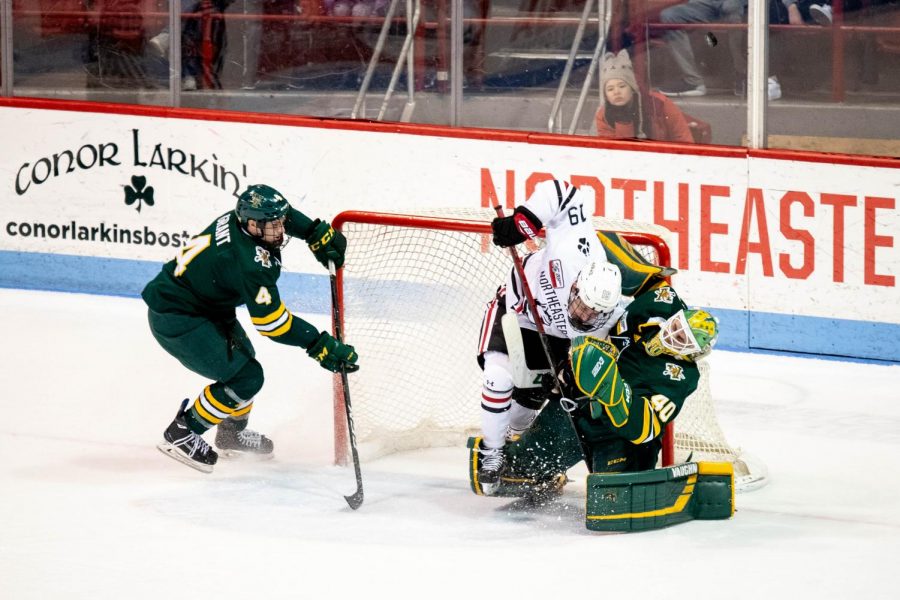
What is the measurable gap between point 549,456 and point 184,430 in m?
1.20

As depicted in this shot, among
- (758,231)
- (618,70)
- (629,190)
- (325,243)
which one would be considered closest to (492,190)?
(629,190)

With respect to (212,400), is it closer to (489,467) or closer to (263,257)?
(263,257)

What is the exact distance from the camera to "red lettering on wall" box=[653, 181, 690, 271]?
20.2 ft

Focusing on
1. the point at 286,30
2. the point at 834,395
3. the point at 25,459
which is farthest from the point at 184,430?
the point at 286,30

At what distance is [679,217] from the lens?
619 centimetres

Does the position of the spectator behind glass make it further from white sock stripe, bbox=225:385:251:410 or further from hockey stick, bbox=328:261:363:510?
white sock stripe, bbox=225:385:251:410

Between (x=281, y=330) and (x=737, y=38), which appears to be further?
(x=737, y=38)

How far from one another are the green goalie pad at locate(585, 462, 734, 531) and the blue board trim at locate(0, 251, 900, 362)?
1.96m

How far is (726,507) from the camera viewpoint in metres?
4.21

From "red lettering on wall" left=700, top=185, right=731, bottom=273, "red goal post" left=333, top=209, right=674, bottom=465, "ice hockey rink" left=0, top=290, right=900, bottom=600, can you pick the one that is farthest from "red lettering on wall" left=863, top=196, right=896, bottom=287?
"red goal post" left=333, top=209, right=674, bottom=465

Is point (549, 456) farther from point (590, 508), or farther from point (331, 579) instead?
point (331, 579)

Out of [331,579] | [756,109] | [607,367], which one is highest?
[756,109]

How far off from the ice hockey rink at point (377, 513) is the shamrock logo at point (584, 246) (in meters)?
0.80

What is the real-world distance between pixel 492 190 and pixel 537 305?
92.1 inches
